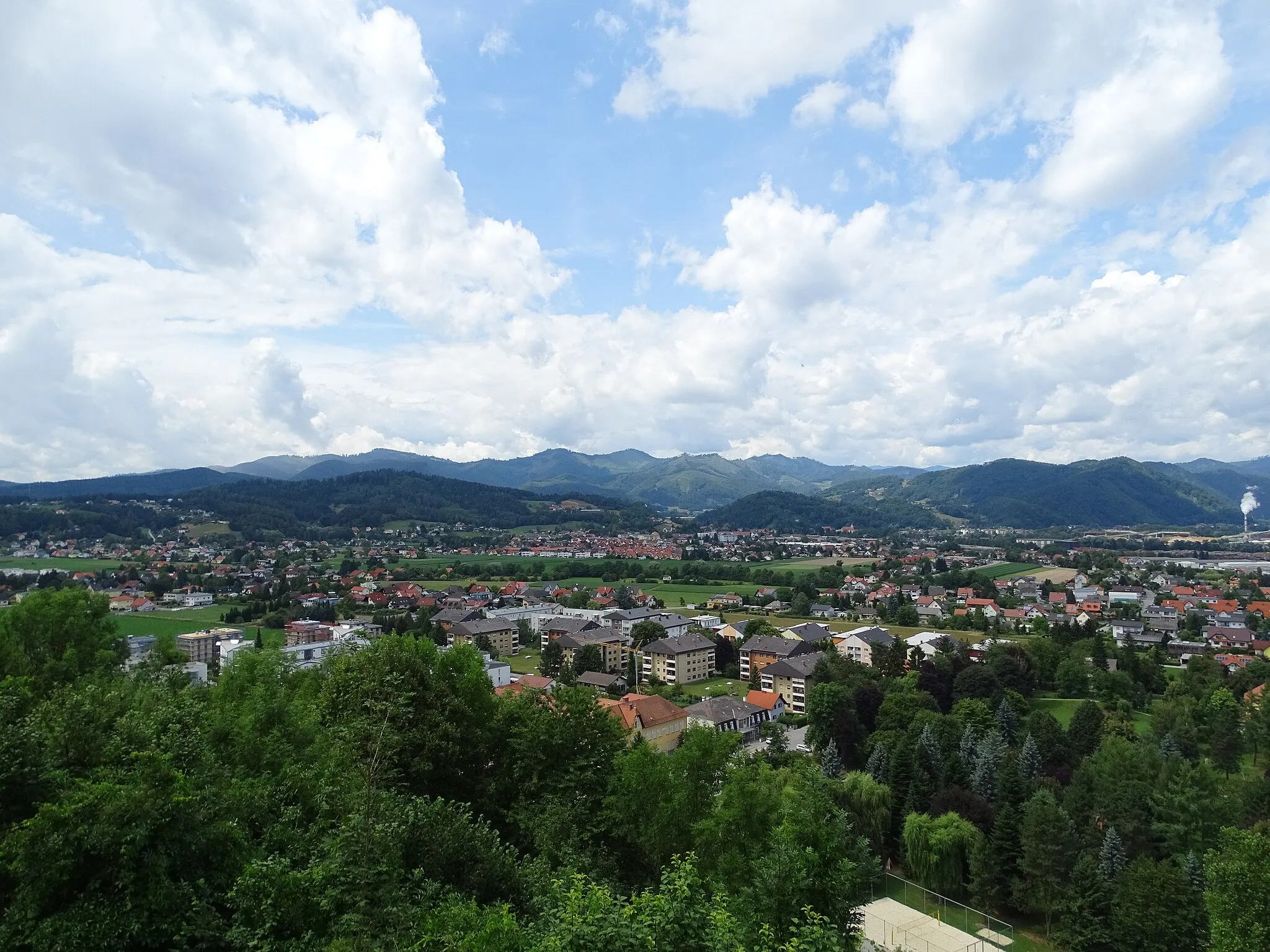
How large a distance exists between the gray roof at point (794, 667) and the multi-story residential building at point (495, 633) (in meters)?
19.5

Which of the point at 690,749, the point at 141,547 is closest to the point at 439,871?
the point at 690,749

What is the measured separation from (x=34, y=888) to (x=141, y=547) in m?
113

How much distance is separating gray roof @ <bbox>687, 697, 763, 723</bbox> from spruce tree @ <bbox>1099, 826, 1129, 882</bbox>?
631 inches

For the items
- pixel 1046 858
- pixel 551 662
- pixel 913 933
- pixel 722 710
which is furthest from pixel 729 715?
pixel 1046 858

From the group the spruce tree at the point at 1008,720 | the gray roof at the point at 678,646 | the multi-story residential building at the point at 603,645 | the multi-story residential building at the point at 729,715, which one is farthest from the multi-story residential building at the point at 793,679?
the multi-story residential building at the point at 603,645

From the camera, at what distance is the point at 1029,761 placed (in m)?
23.0

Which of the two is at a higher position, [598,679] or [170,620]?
[170,620]

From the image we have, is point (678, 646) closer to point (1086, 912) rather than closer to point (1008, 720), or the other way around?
point (1008, 720)

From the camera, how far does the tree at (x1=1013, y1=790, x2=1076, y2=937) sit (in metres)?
16.8

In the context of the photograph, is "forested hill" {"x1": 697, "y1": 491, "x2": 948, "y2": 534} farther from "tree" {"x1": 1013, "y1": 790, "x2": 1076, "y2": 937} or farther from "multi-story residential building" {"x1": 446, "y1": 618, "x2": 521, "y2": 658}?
"tree" {"x1": 1013, "y1": 790, "x2": 1076, "y2": 937}

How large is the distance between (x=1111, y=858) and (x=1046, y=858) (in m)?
1.49

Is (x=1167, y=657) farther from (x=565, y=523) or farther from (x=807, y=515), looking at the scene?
(x=807, y=515)

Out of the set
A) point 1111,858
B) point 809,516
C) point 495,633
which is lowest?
point 495,633

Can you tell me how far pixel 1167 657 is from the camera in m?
41.3
